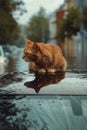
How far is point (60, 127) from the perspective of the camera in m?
4.72

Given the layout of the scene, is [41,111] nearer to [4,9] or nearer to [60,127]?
[60,127]

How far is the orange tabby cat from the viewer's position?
9997 mm

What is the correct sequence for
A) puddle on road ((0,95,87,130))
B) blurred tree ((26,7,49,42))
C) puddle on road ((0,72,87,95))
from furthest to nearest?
blurred tree ((26,7,49,42)), puddle on road ((0,72,87,95)), puddle on road ((0,95,87,130))

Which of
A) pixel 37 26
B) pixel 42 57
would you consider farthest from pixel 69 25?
pixel 37 26

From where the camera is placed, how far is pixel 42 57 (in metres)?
10.6

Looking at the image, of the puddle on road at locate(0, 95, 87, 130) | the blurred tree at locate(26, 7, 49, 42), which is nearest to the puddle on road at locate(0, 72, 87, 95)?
the puddle on road at locate(0, 95, 87, 130)

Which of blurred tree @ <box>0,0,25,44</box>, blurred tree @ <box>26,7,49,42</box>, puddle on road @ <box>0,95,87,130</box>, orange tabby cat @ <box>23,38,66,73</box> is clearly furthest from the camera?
blurred tree @ <box>26,7,49,42</box>

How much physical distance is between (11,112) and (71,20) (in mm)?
45670

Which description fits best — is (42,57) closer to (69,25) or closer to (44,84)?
(44,84)

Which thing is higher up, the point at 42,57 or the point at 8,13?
the point at 42,57

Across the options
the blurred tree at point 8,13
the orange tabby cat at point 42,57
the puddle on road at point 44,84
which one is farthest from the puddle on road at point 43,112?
the blurred tree at point 8,13

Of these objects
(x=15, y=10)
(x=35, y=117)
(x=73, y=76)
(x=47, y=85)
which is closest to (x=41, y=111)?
(x=35, y=117)

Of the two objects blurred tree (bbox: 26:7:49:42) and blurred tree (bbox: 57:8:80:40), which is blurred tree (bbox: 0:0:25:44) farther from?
blurred tree (bbox: 26:7:49:42)

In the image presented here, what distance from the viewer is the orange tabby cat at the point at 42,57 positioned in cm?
1000
